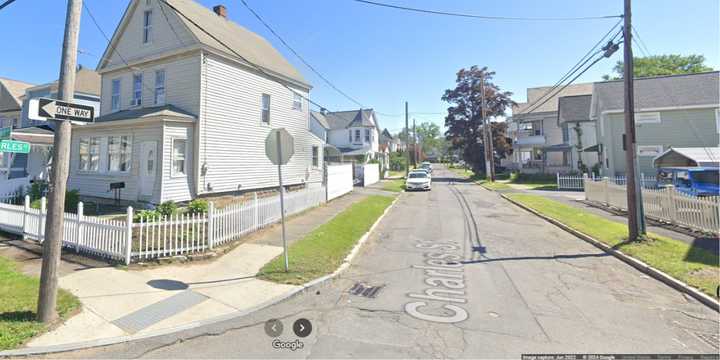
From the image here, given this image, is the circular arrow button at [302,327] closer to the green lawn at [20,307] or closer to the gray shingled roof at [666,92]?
the green lawn at [20,307]

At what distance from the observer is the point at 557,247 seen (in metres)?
8.38

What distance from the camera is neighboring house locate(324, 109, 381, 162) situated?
4362cm

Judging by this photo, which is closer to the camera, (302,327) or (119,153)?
(302,327)

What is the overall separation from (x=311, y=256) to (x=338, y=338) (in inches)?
135

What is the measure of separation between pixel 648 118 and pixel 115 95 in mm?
35278

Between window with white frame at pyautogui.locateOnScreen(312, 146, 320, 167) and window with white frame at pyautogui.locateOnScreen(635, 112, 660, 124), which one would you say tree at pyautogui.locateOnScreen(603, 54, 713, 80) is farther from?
window with white frame at pyautogui.locateOnScreen(312, 146, 320, 167)

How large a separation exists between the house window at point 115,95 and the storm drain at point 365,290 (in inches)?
696

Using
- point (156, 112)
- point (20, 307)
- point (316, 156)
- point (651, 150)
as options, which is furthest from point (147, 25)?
point (651, 150)

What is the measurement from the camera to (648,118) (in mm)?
23188

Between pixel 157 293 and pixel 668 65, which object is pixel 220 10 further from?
pixel 668 65

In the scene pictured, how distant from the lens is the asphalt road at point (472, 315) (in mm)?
3594

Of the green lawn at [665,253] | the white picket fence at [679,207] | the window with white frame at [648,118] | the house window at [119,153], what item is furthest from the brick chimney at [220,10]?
the window with white frame at [648,118]

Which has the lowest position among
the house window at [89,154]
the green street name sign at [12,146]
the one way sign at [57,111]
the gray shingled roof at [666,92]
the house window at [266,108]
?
the one way sign at [57,111]

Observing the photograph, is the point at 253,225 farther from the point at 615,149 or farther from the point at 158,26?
the point at 615,149
